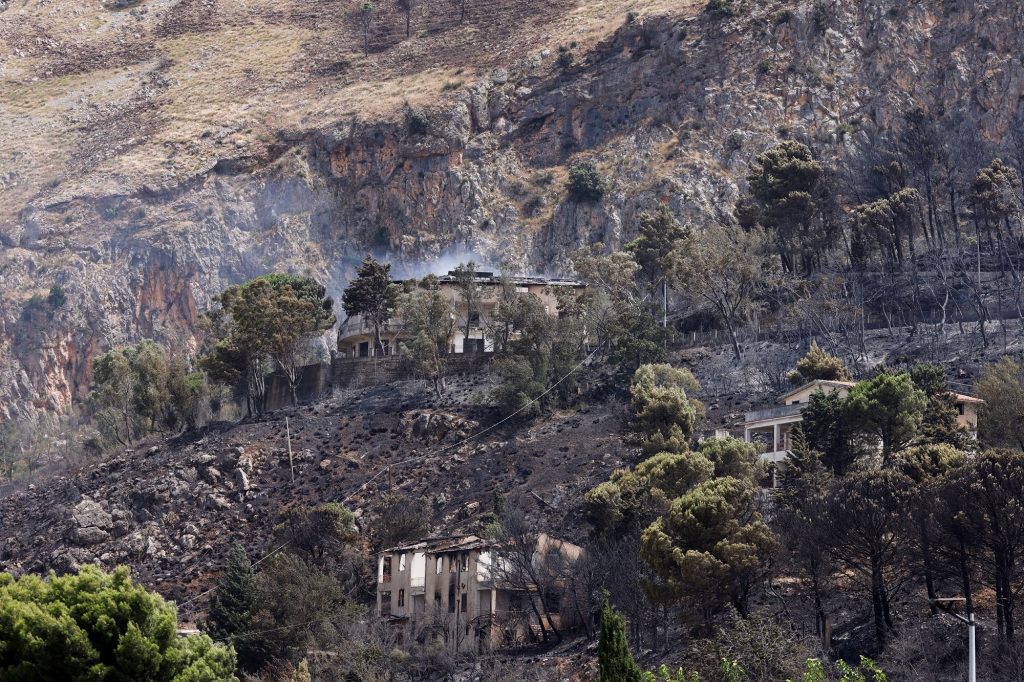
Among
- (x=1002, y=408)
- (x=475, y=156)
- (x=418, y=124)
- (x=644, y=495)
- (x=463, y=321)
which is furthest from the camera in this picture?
(x=475, y=156)

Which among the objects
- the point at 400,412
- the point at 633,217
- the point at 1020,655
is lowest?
the point at 1020,655

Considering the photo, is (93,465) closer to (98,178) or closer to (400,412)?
(400,412)

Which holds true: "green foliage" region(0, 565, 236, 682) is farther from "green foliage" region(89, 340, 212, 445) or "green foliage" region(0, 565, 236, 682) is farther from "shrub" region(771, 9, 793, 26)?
"shrub" region(771, 9, 793, 26)

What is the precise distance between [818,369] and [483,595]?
19.7m

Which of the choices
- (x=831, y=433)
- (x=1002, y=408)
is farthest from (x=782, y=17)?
(x=831, y=433)

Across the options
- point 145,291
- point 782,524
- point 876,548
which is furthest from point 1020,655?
point 145,291

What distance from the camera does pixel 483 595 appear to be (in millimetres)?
61875

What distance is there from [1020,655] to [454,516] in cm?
3073

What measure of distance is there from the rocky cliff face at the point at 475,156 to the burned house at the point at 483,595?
4899 centimetres

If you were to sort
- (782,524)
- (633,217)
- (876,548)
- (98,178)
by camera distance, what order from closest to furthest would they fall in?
(876,548) < (782,524) < (633,217) < (98,178)

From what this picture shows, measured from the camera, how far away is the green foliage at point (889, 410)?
192 feet

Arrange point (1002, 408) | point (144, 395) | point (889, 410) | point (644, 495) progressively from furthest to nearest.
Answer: point (144, 395)
point (1002, 408)
point (644, 495)
point (889, 410)

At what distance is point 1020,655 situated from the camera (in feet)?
144

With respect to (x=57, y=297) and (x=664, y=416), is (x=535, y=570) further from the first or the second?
(x=57, y=297)
